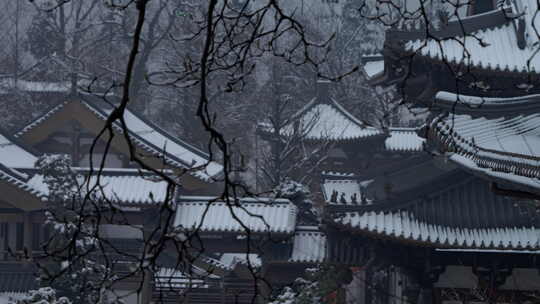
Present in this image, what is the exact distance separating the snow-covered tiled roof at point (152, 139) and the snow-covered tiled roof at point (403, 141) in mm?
4379

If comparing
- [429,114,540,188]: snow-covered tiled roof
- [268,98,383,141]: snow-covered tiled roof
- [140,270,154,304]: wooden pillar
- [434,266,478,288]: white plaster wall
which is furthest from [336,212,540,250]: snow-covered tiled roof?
[268,98,383,141]: snow-covered tiled roof

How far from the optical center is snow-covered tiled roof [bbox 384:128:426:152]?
885 inches

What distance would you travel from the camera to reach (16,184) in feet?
54.2

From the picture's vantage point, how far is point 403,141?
23078 millimetres

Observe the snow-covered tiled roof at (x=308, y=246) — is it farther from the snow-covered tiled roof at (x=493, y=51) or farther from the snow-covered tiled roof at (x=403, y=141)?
the snow-covered tiled roof at (x=403, y=141)

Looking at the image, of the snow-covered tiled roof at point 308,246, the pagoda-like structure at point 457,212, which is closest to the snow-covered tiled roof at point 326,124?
the snow-covered tiled roof at point 308,246

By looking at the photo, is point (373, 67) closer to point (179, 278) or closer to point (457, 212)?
point (179, 278)

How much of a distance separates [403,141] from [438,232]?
44.1 ft

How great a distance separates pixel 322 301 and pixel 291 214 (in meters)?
3.86

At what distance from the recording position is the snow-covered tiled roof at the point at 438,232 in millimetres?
9375

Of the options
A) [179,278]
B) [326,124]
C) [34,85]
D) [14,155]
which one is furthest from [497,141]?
[34,85]

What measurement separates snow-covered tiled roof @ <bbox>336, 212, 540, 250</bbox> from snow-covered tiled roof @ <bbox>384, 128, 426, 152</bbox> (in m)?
12.2

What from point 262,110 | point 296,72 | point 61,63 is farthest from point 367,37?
point 61,63

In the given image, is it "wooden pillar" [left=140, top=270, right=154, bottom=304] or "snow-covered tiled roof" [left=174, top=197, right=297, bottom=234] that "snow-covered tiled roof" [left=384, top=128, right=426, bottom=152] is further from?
"wooden pillar" [left=140, top=270, right=154, bottom=304]
